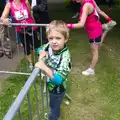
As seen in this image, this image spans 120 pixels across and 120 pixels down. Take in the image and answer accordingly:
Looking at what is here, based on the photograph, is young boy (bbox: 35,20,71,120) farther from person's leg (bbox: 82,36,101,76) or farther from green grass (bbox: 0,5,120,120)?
person's leg (bbox: 82,36,101,76)

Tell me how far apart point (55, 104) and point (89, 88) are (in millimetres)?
1453

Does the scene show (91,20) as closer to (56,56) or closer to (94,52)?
(94,52)

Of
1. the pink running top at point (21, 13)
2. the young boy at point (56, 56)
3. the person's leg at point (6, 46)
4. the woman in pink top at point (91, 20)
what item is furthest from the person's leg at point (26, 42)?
the young boy at point (56, 56)

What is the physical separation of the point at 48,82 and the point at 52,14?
6.31m

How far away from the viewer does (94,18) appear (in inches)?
167

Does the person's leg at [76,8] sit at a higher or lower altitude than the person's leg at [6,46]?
higher

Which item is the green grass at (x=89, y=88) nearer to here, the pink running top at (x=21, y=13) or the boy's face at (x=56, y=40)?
the pink running top at (x=21, y=13)

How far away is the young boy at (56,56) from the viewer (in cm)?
248

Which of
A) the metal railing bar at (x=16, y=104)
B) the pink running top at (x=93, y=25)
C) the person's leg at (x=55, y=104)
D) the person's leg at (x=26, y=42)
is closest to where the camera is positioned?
the metal railing bar at (x=16, y=104)

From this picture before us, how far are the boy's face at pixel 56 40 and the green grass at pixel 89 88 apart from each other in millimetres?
1456

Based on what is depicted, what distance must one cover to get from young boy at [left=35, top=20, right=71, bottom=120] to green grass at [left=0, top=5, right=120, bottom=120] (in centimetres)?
105

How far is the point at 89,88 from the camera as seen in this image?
4.36 m

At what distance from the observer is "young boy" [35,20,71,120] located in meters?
2.48

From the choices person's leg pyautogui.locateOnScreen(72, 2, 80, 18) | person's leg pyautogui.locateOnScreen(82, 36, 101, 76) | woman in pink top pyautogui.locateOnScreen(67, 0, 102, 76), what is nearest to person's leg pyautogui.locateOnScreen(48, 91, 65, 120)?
woman in pink top pyautogui.locateOnScreen(67, 0, 102, 76)
